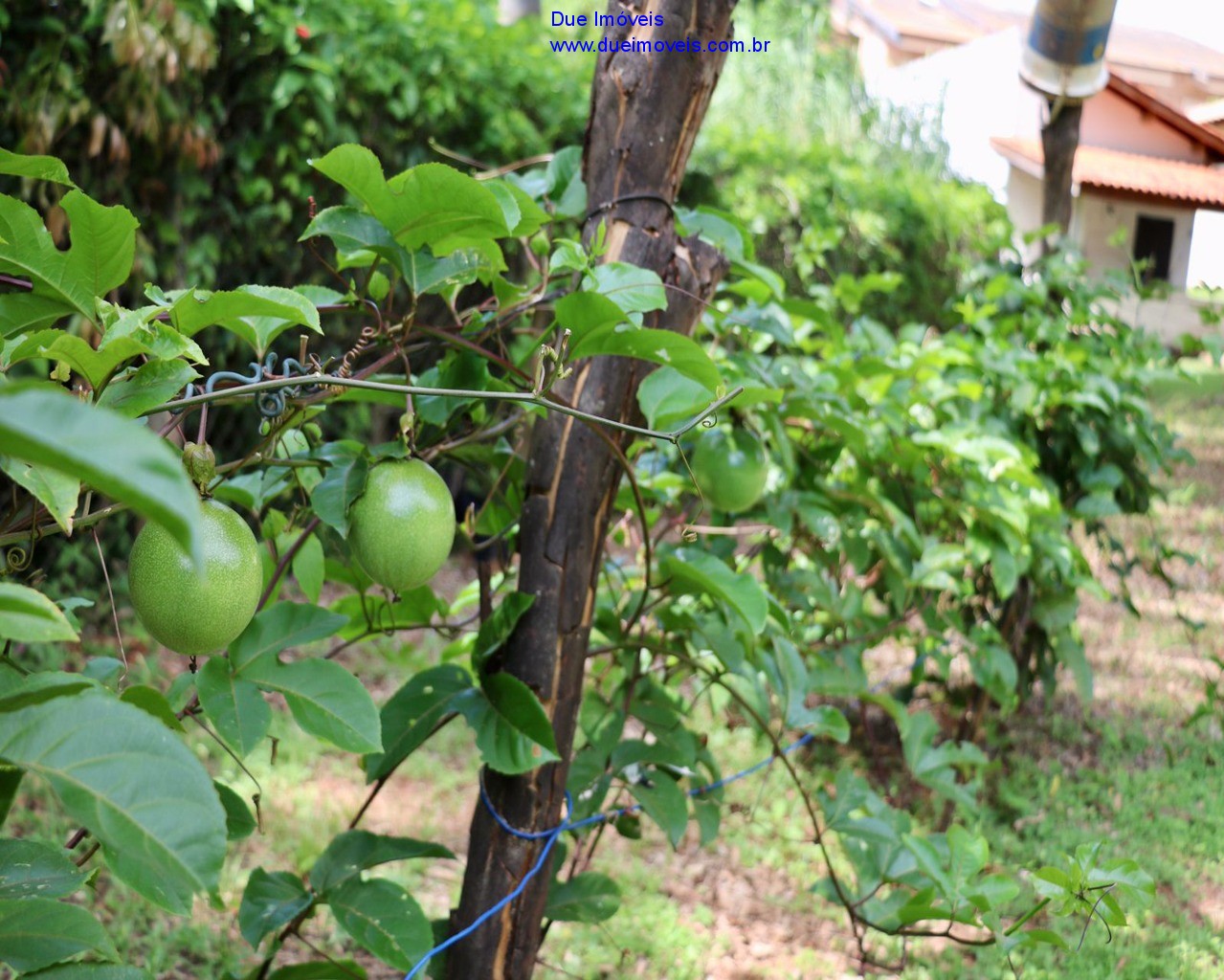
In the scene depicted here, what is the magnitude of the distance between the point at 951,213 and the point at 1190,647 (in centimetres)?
399

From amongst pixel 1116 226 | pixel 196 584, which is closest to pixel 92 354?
pixel 196 584

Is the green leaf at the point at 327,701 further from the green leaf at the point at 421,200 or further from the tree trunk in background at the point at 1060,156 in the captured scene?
the tree trunk in background at the point at 1060,156

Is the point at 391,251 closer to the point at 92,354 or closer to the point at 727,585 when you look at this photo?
the point at 92,354

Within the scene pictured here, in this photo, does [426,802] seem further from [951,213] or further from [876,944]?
[951,213]

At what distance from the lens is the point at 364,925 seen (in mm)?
1234

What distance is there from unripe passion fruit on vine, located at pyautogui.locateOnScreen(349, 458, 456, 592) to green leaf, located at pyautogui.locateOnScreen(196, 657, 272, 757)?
16cm

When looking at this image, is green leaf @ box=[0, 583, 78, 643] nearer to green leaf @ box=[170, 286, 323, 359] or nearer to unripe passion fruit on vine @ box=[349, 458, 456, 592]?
green leaf @ box=[170, 286, 323, 359]

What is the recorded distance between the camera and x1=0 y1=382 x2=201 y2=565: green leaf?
0.35 metres

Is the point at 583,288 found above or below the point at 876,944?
above

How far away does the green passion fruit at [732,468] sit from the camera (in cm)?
168

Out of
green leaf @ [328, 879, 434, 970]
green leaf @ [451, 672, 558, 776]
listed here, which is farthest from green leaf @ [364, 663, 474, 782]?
green leaf @ [328, 879, 434, 970]

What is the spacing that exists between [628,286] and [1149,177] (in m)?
8.50

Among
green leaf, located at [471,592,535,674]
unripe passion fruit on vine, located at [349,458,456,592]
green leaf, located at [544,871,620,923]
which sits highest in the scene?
unripe passion fruit on vine, located at [349,458,456,592]

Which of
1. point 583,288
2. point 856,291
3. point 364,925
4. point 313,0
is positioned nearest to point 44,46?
point 313,0
